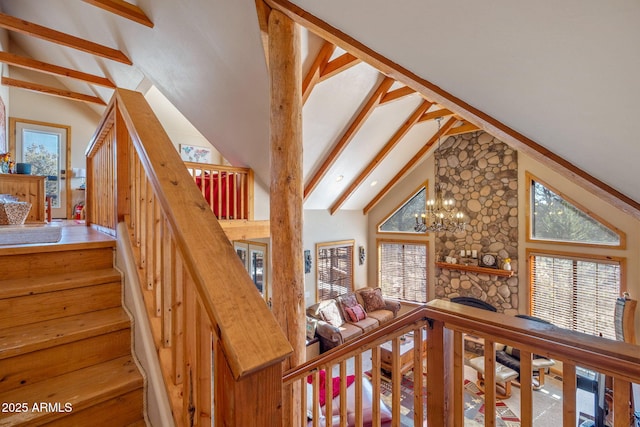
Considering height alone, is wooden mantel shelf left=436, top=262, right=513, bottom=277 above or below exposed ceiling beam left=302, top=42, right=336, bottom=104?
below

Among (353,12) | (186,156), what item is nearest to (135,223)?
(353,12)

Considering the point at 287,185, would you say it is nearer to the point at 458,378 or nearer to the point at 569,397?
the point at 458,378

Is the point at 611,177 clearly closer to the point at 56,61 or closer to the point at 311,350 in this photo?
the point at 311,350

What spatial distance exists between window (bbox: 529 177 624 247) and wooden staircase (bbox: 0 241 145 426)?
24.1 ft

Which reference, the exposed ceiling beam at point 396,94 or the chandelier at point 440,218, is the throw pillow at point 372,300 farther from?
the exposed ceiling beam at point 396,94

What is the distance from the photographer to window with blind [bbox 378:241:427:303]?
8.04 metres

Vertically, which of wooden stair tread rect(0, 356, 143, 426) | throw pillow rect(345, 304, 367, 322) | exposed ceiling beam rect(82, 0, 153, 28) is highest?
exposed ceiling beam rect(82, 0, 153, 28)

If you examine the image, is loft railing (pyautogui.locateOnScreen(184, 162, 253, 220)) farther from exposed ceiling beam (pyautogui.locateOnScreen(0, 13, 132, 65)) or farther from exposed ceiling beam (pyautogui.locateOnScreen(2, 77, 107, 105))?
exposed ceiling beam (pyautogui.locateOnScreen(2, 77, 107, 105))

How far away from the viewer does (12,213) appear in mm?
2428

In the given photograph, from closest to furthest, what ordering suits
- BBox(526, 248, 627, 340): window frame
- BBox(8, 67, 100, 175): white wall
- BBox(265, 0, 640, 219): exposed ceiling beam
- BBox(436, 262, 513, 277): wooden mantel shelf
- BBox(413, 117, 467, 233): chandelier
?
1. BBox(265, 0, 640, 219): exposed ceiling beam
2. BBox(526, 248, 627, 340): window frame
3. BBox(8, 67, 100, 175): white wall
4. BBox(413, 117, 467, 233): chandelier
5. BBox(436, 262, 513, 277): wooden mantel shelf

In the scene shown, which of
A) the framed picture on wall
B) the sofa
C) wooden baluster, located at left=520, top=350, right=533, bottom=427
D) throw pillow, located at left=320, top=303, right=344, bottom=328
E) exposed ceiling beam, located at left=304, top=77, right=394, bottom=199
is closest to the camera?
wooden baluster, located at left=520, top=350, right=533, bottom=427

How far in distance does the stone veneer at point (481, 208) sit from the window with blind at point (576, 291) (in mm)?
441

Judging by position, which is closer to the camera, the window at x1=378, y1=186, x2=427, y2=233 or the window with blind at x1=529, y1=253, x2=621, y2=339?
the window with blind at x1=529, y1=253, x2=621, y2=339

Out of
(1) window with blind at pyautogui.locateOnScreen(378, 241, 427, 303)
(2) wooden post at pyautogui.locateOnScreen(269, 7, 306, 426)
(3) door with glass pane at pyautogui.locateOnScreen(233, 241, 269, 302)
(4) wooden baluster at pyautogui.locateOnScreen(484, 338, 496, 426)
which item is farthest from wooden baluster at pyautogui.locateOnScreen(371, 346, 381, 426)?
(1) window with blind at pyautogui.locateOnScreen(378, 241, 427, 303)
